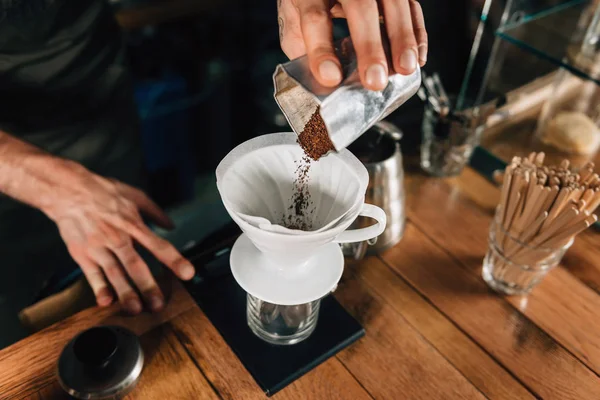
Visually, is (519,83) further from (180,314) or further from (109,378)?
(109,378)

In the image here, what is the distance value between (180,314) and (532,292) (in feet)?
2.28

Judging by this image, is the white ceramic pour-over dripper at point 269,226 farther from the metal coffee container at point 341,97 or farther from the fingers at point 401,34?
the fingers at point 401,34

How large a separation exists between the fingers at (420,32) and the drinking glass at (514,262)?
39cm

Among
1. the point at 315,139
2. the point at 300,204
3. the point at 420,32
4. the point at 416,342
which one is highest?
the point at 420,32

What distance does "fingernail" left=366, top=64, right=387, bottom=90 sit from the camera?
70 centimetres

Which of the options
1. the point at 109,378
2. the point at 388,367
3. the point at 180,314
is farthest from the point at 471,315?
the point at 109,378

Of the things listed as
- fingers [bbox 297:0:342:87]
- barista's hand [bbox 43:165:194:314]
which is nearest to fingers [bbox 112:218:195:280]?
barista's hand [bbox 43:165:194:314]

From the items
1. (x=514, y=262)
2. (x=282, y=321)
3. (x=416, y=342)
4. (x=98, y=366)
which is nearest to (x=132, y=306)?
(x=98, y=366)

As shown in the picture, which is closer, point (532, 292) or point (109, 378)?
point (109, 378)

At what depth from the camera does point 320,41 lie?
0.77 meters

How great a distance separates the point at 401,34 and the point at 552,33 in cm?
89

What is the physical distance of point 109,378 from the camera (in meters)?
0.84

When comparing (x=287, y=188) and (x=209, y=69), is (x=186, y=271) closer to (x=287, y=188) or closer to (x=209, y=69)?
(x=287, y=188)

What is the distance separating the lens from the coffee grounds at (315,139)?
0.76 metres
